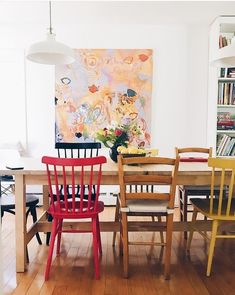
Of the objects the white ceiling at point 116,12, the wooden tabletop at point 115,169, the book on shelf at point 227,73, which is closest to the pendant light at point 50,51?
the wooden tabletop at point 115,169

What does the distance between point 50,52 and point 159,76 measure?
2231mm

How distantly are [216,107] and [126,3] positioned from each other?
1711mm

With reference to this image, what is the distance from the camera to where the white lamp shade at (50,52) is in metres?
2.45

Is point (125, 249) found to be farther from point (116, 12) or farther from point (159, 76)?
point (116, 12)

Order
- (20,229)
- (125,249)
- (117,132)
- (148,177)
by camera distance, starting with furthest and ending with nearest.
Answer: (117,132) < (20,229) < (125,249) < (148,177)

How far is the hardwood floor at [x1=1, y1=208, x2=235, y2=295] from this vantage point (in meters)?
2.10

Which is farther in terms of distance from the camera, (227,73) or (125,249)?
(227,73)

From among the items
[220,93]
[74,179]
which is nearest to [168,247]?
[74,179]

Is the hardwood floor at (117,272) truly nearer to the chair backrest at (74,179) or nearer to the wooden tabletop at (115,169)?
the chair backrest at (74,179)

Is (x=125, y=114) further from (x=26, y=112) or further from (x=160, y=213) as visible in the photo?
(x=160, y=213)

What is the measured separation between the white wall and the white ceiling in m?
0.13

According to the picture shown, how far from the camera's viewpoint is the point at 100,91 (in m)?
4.32

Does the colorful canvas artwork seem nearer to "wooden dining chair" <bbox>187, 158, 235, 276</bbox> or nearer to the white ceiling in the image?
the white ceiling

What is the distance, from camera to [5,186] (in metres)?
4.38
